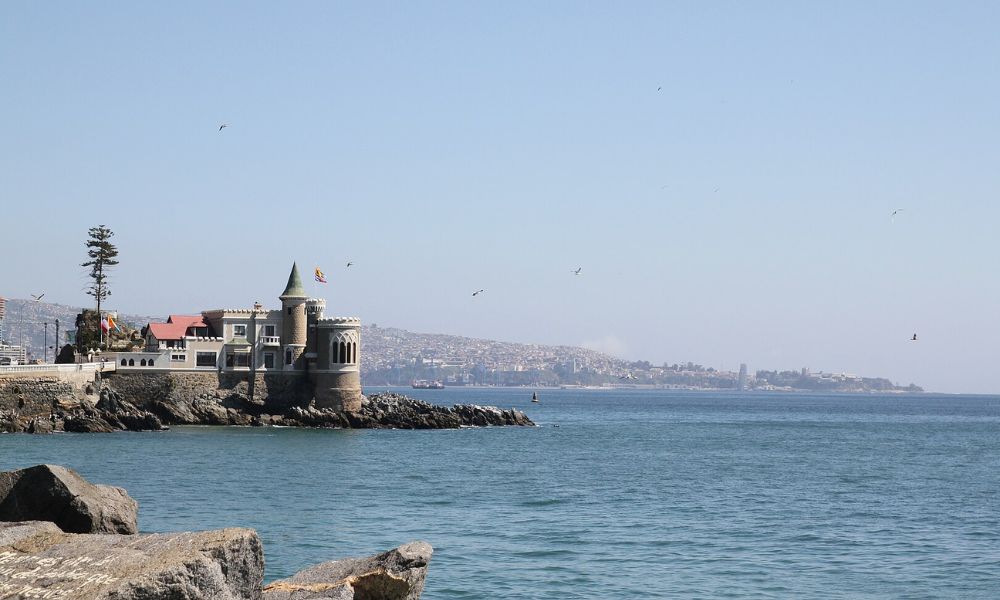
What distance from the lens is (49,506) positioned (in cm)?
1697

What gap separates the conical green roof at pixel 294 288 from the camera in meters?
83.2

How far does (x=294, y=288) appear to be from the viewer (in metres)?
83.3

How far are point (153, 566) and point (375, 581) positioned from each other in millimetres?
4076

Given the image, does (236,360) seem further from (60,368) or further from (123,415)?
(60,368)

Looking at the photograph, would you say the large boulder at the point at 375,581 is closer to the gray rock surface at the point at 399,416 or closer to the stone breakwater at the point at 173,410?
the stone breakwater at the point at 173,410

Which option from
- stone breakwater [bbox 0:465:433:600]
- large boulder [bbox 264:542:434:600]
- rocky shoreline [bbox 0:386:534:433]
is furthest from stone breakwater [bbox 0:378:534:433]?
large boulder [bbox 264:542:434:600]

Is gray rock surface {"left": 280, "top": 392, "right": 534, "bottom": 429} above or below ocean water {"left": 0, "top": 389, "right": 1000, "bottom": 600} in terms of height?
above

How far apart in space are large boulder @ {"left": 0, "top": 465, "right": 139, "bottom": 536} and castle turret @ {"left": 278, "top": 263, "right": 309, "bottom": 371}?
65217mm

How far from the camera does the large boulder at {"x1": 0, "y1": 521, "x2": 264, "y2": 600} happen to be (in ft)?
37.6

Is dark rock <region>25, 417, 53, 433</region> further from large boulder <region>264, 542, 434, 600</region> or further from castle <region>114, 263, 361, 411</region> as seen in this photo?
large boulder <region>264, 542, 434, 600</region>

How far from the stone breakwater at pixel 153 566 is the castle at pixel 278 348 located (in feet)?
212

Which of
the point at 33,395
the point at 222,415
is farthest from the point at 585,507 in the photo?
the point at 222,415

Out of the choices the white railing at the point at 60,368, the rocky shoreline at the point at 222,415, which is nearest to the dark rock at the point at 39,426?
the rocky shoreline at the point at 222,415

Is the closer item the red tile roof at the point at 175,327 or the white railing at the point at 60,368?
the white railing at the point at 60,368
